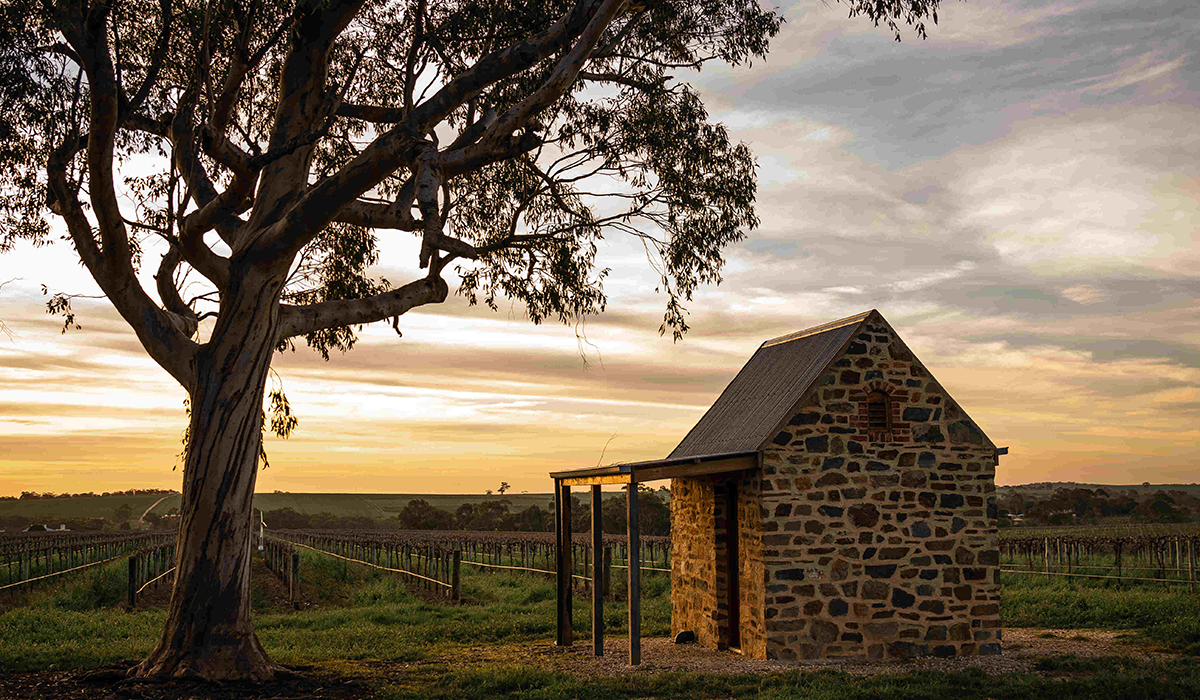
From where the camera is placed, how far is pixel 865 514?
45.0 ft

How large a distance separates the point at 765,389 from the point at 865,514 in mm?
2807

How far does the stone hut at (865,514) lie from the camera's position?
13.3 m

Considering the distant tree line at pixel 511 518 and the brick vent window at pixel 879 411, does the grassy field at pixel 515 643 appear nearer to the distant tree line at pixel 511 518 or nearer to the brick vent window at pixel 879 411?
the brick vent window at pixel 879 411

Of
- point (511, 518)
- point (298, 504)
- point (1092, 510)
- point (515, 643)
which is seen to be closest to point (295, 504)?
point (298, 504)

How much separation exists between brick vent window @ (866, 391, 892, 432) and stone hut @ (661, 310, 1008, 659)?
17mm

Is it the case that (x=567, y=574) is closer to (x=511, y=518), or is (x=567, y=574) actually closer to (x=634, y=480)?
(x=634, y=480)

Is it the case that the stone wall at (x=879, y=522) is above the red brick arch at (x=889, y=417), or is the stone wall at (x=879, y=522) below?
below

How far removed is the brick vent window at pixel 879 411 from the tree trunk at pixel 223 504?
8280 millimetres

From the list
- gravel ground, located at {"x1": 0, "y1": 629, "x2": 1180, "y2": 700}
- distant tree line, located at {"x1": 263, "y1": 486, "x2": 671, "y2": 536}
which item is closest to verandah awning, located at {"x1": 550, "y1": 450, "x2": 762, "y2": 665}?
gravel ground, located at {"x1": 0, "y1": 629, "x2": 1180, "y2": 700}

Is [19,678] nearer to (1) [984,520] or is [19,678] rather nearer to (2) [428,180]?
(2) [428,180]

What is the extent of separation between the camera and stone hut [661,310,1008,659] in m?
13.3

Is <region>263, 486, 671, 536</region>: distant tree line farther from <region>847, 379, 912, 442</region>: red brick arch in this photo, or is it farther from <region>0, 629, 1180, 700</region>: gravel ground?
<region>847, 379, 912, 442</region>: red brick arch

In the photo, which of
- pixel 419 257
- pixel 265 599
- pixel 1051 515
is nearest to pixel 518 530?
pixel 1051 515

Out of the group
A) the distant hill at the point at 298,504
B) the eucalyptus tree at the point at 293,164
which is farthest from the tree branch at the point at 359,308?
the distant hill at the point at 298,504
